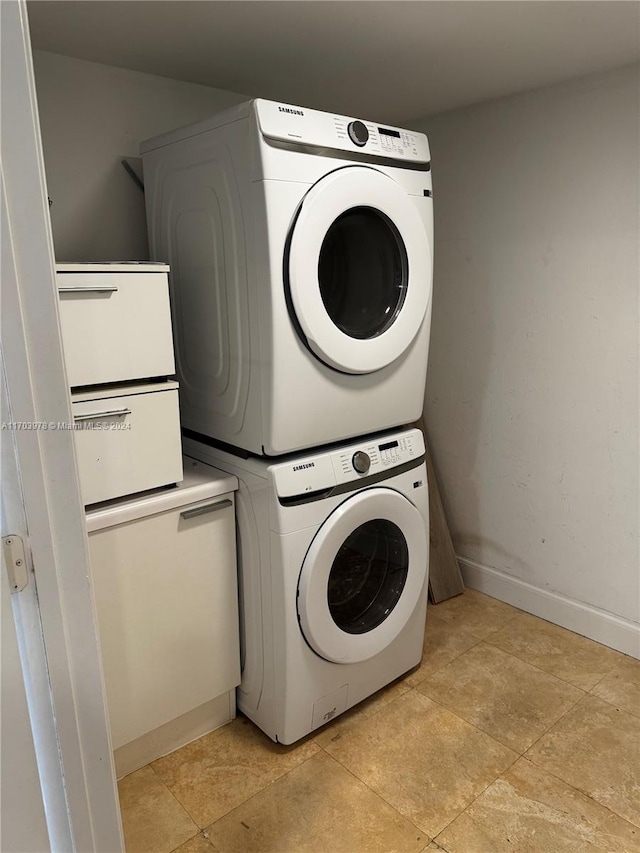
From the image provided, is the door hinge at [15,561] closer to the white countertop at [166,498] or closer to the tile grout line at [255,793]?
the white countertop at [166,498]

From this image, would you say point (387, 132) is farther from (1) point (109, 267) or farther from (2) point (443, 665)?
(2) point (443, 665)

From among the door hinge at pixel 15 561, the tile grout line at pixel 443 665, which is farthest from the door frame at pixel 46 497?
the tile grout line at pixel 443 665

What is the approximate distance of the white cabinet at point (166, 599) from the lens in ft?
4.74

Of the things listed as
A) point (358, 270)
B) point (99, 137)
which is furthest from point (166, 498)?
point (99, 137)

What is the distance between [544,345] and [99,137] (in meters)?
1.58

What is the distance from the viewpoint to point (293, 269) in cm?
139

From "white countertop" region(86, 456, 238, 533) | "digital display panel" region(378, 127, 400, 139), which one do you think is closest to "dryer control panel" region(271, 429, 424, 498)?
"white countertop" region(86, 456, 238, 533)

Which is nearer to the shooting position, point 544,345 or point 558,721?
point 558,721

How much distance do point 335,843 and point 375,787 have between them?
0.61 ft

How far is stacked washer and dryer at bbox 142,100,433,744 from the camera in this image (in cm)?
141

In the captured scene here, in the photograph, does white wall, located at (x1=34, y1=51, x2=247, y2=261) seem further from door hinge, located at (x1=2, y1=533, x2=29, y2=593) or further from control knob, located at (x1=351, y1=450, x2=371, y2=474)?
door hinge, located at (x1=2, y1=533, x2=29, y2=593)

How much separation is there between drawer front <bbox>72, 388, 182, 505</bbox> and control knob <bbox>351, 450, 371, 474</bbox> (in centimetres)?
46

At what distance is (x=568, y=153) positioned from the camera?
195 cm

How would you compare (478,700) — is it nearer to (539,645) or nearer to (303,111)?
(539,645)
